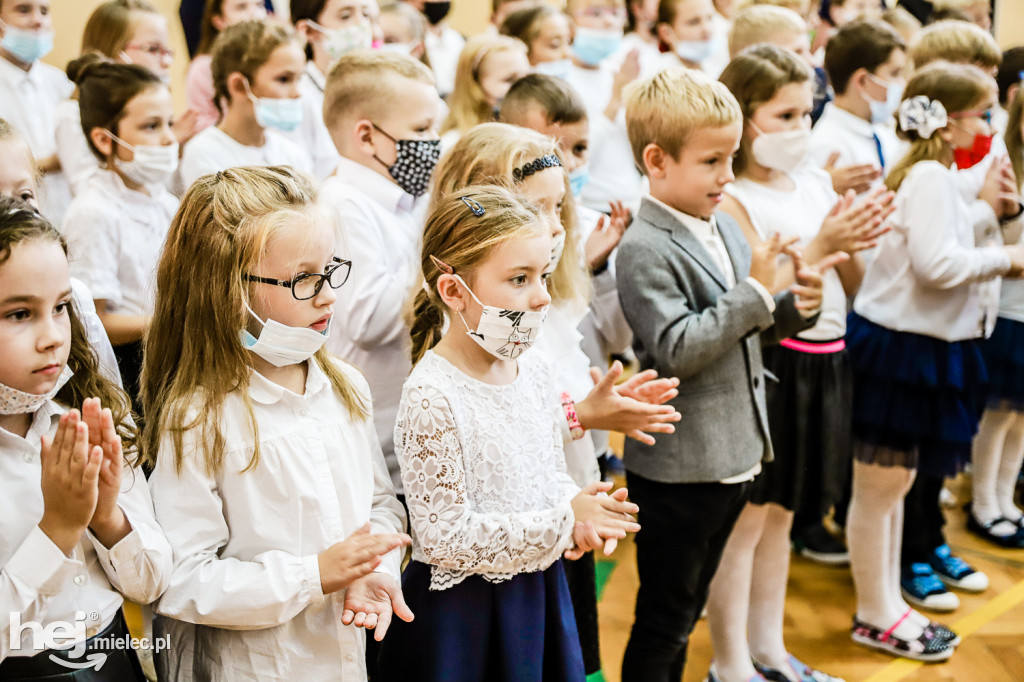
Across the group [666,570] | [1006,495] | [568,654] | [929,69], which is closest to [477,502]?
[568,654]

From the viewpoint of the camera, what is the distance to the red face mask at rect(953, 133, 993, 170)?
2.96 meters

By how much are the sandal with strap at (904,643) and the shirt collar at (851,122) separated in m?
1.70

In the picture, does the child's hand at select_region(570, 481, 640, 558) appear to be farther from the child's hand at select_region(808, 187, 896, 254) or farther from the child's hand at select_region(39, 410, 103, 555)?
the child's hand at select_region(808, 187, 896, 254)

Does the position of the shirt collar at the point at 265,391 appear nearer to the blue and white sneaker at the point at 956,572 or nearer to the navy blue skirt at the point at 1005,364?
the blue and white sneaker at the point at 956,572

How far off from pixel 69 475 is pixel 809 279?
5.10ft

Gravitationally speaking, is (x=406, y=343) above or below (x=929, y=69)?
below

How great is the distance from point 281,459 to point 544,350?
28.9 inches

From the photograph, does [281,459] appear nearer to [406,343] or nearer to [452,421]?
[452,421]

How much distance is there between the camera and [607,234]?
95.0 inches

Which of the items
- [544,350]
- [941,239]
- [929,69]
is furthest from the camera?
[929,69]

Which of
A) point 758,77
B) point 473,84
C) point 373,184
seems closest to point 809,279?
point 758,77

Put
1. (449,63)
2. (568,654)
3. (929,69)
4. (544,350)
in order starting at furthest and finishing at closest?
(449,63) → (929,69) → (544,350) → (568,654)

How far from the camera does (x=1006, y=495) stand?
3.65 metres

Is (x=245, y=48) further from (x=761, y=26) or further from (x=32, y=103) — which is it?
(x=761, y=26)
